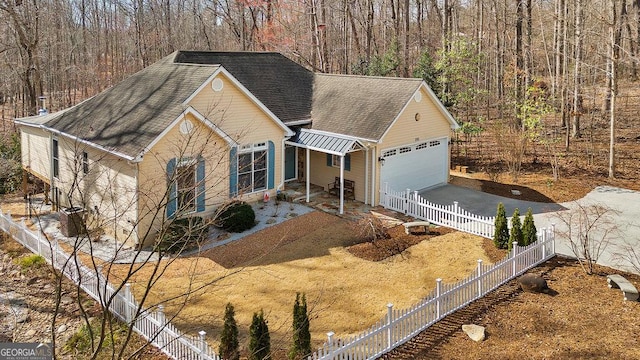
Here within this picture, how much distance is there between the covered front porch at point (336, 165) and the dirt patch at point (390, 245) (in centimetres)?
301

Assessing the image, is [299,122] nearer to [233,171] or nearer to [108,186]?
[233,171]

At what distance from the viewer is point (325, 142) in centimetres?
1961

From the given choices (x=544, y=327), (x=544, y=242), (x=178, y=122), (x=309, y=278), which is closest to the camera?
(x=544, y=327)

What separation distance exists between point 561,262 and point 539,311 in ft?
11.4

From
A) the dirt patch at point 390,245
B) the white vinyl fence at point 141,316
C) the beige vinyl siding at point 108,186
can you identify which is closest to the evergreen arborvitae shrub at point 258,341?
the white vinyl fence at point 141,316

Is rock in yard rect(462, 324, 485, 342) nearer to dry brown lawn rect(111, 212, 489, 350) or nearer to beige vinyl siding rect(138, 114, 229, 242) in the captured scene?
dry brown lawn rect(111, 212, 489, 350)

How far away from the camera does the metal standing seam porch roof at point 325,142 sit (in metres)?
18.8

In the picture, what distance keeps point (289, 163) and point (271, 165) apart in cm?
286

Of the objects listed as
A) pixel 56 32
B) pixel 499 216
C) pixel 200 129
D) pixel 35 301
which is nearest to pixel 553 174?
pixel 499 216

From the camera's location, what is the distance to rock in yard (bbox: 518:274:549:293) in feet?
39.4

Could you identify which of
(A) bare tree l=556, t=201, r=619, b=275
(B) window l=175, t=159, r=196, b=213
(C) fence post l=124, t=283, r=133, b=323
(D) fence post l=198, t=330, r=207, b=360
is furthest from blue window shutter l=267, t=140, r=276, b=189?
(D) fence post l=198, t=330, r=207, b=360

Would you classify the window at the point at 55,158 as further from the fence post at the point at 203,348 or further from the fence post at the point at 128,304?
the fence post at the point at 203,348

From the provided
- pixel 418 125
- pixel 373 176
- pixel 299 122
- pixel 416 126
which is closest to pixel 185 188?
pixel 373 176

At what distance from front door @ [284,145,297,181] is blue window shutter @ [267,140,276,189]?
8.15 ft
